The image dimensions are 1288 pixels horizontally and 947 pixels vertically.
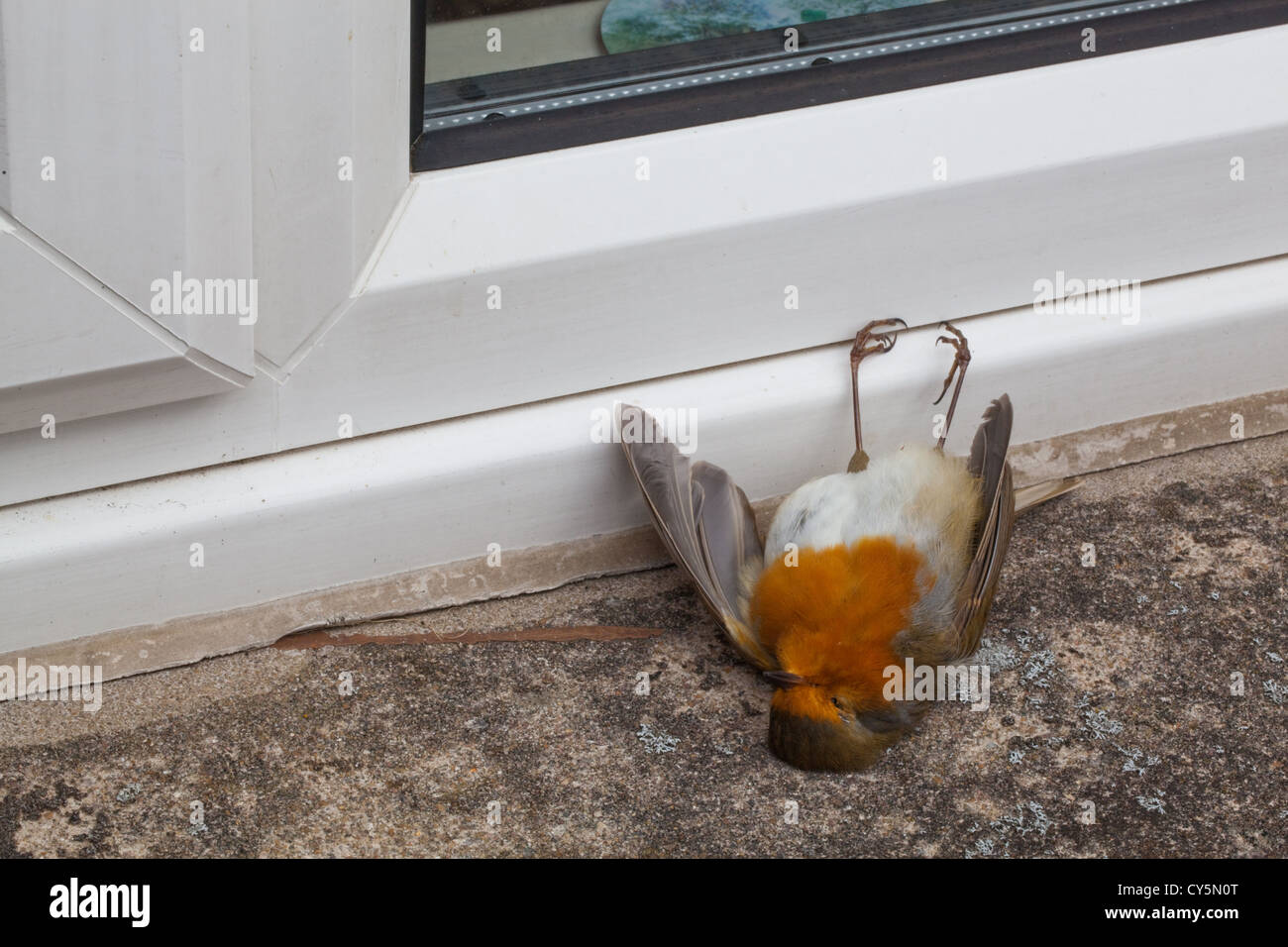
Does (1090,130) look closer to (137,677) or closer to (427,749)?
(427,749)

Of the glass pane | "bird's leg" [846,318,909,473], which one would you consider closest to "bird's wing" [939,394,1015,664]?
"bird's leg" [846,318,909,473]

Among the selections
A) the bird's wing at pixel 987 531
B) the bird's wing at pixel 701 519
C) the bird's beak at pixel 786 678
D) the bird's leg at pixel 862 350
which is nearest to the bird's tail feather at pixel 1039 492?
the bird's wing at pixel 987 531

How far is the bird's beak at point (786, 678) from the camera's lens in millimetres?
1848

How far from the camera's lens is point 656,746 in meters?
1.83

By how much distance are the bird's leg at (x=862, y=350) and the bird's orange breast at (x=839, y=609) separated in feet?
0.61

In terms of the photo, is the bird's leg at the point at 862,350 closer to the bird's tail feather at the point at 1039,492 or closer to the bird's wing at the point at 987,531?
the bird's wing at the point at 987,531

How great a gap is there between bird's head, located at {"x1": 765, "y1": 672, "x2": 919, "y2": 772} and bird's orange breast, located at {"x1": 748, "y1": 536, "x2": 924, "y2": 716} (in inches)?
0.5

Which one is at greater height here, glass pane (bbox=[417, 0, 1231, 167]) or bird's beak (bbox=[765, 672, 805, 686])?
glass pane (bbox=[417, 0, 1231, 167])

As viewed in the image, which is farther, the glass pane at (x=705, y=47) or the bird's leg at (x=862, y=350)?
the bird's leg at (x=862, y=350)

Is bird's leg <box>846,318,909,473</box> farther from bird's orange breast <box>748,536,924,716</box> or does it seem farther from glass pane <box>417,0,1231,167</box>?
glass pane <box>417,0,1231,167</box>

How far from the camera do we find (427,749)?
1.80 metres

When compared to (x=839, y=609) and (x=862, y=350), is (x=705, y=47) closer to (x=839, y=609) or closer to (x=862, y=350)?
(x=862, y=350)

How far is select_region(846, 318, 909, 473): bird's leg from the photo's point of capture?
2119 millimetres

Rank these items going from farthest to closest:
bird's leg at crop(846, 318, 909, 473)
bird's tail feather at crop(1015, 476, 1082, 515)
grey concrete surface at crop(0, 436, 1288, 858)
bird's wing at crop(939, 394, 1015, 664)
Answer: bird's tail feather at crop(1015, 476, 1082, 515) < bird's leg at crop(846, 318, 909, 473) < bird's wing at crop(939, 394, 1015, 664) < grey concrete surface at crop(0, 436, 1288, 858)
